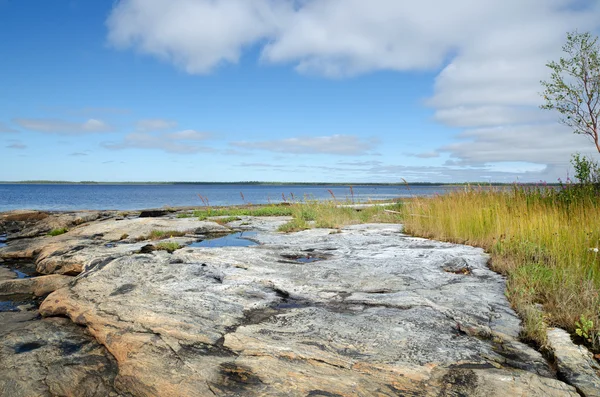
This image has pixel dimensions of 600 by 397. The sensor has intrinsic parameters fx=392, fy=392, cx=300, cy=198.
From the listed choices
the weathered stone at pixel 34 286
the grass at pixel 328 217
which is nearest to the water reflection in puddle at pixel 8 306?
the weathered stone at pixel 34 286

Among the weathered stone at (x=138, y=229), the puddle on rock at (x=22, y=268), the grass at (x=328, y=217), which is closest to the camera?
the puddle on rock at (x=22, y=268)

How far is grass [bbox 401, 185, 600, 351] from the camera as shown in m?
4.08

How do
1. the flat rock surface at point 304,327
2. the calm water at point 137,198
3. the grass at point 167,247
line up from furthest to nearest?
1. the calm water at point 137,198
2. the grass at point 167,247
3. the flat rock surface at point 304,327

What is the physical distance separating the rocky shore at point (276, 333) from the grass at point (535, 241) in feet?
0.98

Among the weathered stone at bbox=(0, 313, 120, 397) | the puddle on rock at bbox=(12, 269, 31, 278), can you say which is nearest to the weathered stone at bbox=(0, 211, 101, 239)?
the puddle on rock at bbox=(12, 269, 31, 278)

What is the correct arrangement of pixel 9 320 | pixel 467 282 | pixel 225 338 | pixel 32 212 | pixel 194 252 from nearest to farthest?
pixel 225 338 < pixel 9 320 < pixel 467 282 < pixel 194 252 < pixel 32 212

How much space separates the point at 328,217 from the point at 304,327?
9.38 meters

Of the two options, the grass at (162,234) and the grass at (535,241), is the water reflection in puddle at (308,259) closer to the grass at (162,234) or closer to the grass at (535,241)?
the grass at (535,241)

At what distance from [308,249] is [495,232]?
3849 millimetres

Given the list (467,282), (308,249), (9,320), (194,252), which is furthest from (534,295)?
(9,320)

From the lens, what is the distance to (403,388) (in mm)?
2814

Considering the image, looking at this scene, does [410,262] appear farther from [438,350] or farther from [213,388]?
[213,388]

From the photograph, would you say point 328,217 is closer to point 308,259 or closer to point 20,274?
point 308,259

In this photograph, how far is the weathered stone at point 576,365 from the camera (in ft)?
9.52
